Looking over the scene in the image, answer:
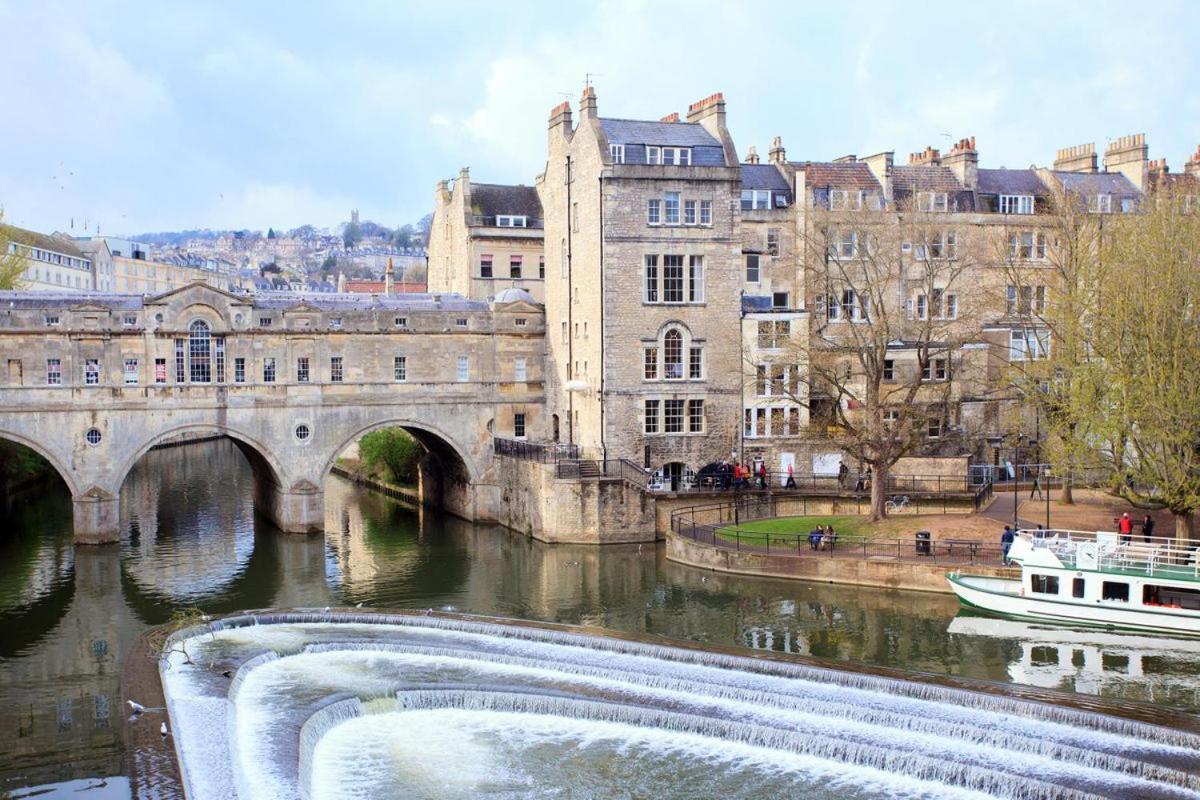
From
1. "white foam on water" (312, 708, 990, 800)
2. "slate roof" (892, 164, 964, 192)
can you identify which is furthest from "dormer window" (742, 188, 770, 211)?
"white foam on water" (312, 708, 990, 800)

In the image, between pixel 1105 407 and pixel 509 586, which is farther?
pixel 509 586

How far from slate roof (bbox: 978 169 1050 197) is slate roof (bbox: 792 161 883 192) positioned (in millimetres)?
6146

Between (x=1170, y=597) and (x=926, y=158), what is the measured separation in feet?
113

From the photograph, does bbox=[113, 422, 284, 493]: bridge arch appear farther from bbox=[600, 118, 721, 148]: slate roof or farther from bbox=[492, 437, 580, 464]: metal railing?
bbox=[600, 118, 721, 148]: slate roof

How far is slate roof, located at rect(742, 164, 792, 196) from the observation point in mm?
57812

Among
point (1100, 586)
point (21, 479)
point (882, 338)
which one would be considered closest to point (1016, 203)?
point (882, 338)

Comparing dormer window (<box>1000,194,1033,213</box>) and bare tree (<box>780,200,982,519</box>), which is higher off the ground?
dormer window (<box>1000,194,1033,213</box>)

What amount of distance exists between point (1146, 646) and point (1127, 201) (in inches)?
1427

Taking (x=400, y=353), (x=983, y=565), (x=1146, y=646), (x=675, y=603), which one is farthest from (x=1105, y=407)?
(x=400, y=353)

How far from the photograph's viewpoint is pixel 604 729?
2545cm

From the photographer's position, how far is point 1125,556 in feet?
115

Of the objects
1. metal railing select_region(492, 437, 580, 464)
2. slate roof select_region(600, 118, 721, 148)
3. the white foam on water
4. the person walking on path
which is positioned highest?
slate roof select_region(600, 118, 721, 148)

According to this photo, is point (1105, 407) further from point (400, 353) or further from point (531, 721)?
point (400, 353)

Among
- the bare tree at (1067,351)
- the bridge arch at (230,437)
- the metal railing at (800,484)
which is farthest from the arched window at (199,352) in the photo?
the bare tree at (1067,351)
